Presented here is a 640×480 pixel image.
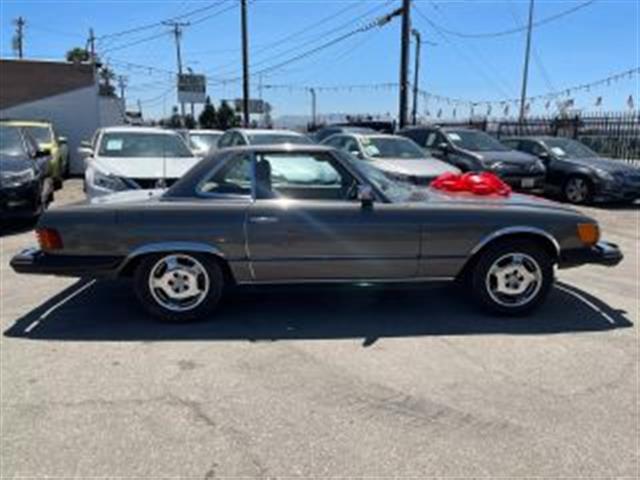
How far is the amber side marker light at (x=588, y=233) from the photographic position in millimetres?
5566

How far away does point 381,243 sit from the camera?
5.27 metres

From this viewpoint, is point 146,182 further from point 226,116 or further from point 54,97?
point 226,116

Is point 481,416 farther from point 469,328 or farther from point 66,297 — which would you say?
point 66,297

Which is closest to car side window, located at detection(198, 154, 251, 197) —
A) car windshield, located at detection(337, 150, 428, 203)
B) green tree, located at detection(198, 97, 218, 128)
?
car windshield, located at detection(337, 150, 428, 203)

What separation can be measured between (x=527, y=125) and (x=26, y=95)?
722 inches

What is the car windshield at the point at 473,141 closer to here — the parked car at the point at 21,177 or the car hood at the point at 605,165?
the car hood at the point at 605,165

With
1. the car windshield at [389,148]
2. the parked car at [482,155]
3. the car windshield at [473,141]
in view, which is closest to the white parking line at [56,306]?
the car windshield at [389,148]

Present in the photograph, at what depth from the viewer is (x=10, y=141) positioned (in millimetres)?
10969

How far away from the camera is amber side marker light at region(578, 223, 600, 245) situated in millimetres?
5566

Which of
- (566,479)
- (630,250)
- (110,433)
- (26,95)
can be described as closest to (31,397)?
(110,433)

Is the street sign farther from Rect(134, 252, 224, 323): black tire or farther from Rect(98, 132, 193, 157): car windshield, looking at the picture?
Rect(134, 252, 224, 323): black tire

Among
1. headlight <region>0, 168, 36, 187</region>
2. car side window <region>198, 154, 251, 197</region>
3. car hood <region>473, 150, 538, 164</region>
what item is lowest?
headlight <region>0, 168, 36, 187</region>

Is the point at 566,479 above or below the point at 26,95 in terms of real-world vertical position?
below

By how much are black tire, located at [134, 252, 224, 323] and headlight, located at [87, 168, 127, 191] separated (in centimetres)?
356
